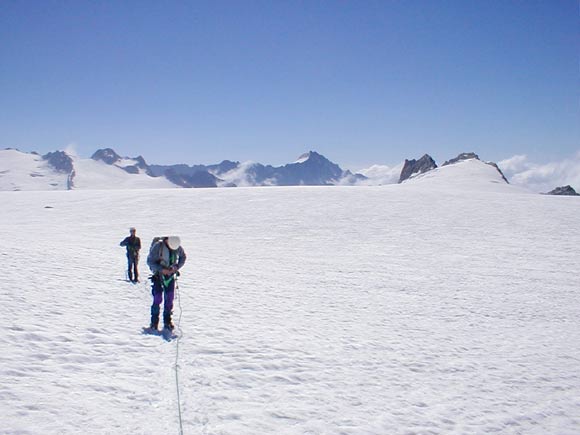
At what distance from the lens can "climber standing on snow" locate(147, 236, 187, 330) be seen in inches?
368

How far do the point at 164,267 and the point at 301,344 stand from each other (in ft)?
12.7

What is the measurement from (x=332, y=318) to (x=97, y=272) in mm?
9953

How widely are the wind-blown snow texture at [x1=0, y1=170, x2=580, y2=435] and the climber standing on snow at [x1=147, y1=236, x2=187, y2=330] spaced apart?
2.23 feet

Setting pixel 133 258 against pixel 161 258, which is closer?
pixel 161 258

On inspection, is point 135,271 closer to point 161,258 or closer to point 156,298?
point 156,298

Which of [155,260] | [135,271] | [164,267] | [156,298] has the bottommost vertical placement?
Answer: [135,271]

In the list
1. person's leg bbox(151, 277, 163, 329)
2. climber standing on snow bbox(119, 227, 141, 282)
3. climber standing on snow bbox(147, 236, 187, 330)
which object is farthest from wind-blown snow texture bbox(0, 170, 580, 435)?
climber standing on snow bbox(119, 227, 141, 282)

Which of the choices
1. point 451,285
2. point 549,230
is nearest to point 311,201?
point 549,230

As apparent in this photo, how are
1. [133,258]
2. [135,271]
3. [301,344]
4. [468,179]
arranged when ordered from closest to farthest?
[301,344] → [135,271] → [133,258] → [468,179]

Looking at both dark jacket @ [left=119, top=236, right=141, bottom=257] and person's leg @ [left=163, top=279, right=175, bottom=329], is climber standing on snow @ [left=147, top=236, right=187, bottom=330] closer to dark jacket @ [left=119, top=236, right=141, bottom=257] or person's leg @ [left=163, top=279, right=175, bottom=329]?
person's leg @ [left=163, top=279, right=175, bottom=329]

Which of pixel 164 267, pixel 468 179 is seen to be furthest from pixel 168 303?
pixel 468 179

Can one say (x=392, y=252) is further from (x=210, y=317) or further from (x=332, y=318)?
(x=210, y=317)

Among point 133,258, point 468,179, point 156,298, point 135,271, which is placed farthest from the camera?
point 468,179

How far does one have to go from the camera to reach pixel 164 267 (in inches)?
370
